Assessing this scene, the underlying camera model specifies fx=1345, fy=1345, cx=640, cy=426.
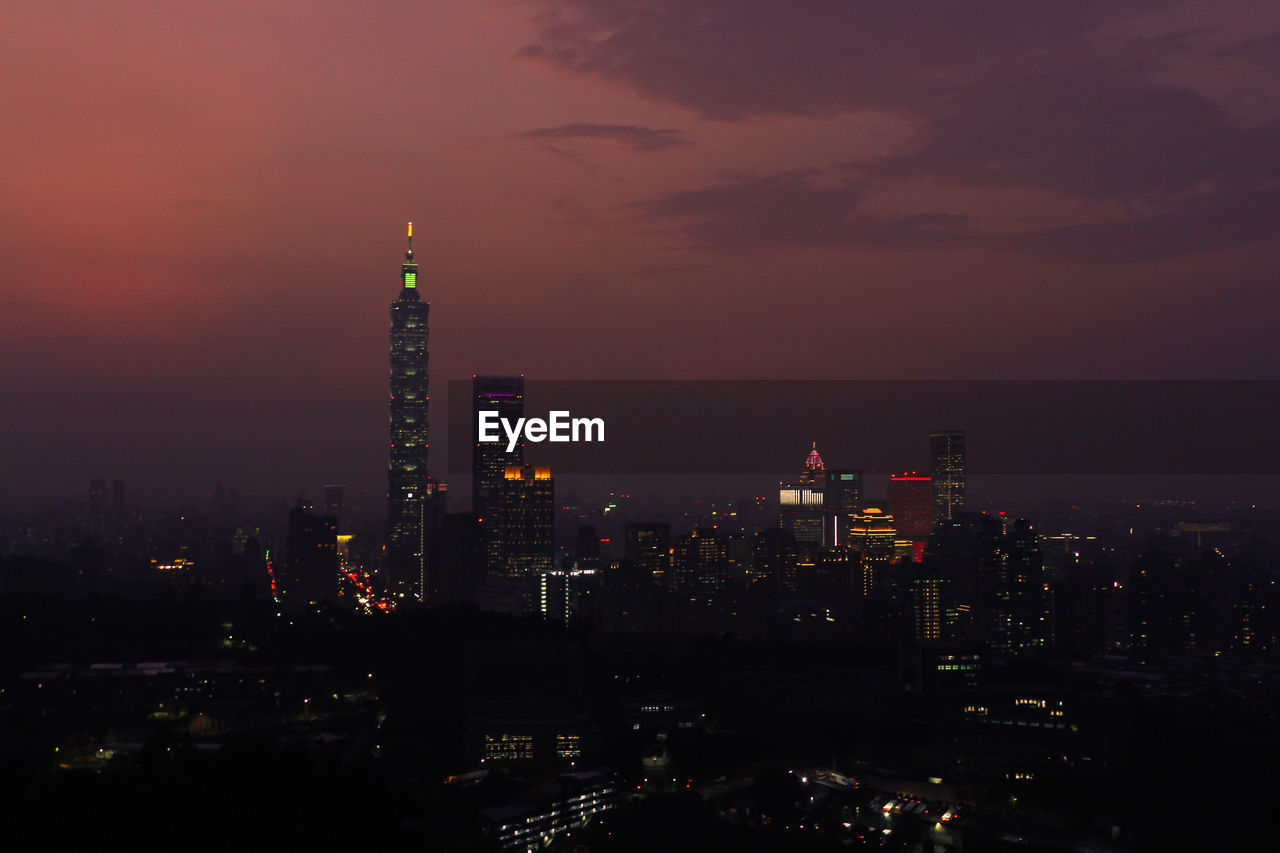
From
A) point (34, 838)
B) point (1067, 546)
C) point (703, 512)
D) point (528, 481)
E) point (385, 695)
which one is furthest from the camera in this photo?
point (703, 512)

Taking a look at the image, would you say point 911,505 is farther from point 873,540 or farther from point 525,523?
point 525,523

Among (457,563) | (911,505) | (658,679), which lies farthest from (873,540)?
(658,679)

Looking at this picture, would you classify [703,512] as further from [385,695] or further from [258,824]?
[258,824]

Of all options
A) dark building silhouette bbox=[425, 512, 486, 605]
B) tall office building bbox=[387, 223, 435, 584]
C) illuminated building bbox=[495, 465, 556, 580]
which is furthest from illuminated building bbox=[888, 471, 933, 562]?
tall office building bbox=[387, 223, 435, 584]

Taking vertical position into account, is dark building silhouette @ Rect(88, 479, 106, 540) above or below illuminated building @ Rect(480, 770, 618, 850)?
above

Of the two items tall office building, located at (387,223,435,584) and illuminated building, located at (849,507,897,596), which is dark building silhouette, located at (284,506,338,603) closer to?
tall office building, located at (387,223,435,584)

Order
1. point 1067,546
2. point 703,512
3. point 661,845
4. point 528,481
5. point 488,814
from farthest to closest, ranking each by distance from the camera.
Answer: point 703,512 < point 528,481 < point 1067,546 < point 488,814 < point 661,845

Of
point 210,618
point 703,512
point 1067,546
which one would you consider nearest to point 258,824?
point 210,618
